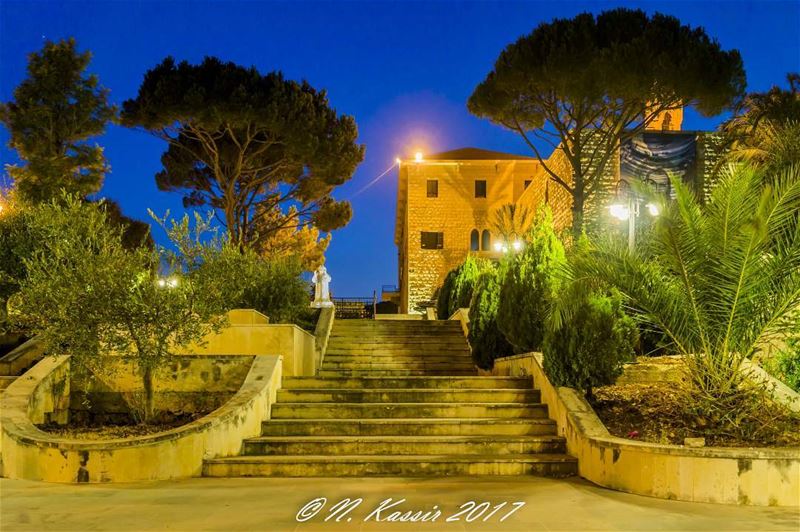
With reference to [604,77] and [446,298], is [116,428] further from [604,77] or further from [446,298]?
[604,77]

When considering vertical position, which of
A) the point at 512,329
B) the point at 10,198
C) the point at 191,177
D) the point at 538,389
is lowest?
the point at 538,389

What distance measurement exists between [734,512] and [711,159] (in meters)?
17.6

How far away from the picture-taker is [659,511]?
18.3 ft

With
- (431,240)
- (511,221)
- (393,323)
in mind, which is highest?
(511,221)

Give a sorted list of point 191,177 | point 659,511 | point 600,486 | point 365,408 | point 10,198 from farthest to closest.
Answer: point 191,177 < point 10,198 < point 365,408 < point 600,486 < point 659,511

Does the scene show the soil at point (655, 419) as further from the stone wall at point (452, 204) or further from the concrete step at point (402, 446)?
the stone wall at point (452, 204)

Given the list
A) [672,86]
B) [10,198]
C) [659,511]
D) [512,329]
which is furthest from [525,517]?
[10,198]

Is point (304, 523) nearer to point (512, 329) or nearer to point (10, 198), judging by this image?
point (512, 329)

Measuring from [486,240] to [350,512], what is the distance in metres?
33.1

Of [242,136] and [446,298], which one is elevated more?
[242,136]

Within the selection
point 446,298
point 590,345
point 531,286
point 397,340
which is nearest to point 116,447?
point 590,345

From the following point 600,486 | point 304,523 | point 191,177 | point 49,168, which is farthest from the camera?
point 191,177

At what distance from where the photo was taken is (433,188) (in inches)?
Answer: 1501

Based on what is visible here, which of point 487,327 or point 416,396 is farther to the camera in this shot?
point 487,327
